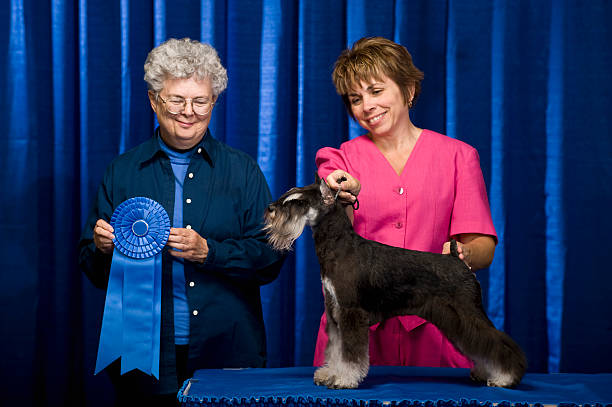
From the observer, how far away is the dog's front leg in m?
1.44

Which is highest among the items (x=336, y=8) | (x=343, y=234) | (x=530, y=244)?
(x=336, y=8)

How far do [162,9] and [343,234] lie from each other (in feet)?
5.65

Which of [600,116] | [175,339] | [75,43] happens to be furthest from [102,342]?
[600,116]

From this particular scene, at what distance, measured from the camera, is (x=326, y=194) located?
154 centimetres

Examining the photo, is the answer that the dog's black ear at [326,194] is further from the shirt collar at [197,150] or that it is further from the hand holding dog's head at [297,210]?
the shirt collar at [197,150]

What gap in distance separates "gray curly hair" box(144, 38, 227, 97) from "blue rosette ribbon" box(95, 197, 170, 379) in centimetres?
40

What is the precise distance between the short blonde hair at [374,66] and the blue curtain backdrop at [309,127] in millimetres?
964

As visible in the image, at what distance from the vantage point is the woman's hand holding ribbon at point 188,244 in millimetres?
1756

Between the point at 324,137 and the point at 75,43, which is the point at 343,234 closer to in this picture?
the point at 324,137

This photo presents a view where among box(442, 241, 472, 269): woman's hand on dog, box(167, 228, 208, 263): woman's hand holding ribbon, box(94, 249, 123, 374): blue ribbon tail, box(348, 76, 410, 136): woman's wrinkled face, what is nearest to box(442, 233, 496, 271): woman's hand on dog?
box(442, 241, 472, 269): woman's hand on dog

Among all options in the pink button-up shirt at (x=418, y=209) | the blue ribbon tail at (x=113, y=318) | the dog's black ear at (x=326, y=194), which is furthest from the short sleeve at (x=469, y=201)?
the blue ribbon tail at (x=113, y=318)

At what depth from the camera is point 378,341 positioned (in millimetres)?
1853

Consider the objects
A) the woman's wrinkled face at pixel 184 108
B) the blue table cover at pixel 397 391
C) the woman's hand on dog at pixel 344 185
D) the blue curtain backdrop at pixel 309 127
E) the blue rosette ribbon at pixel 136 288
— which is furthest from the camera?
the blue curtain backdrop at pixel 309 127

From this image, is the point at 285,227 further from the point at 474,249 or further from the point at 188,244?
the point at 474,249
